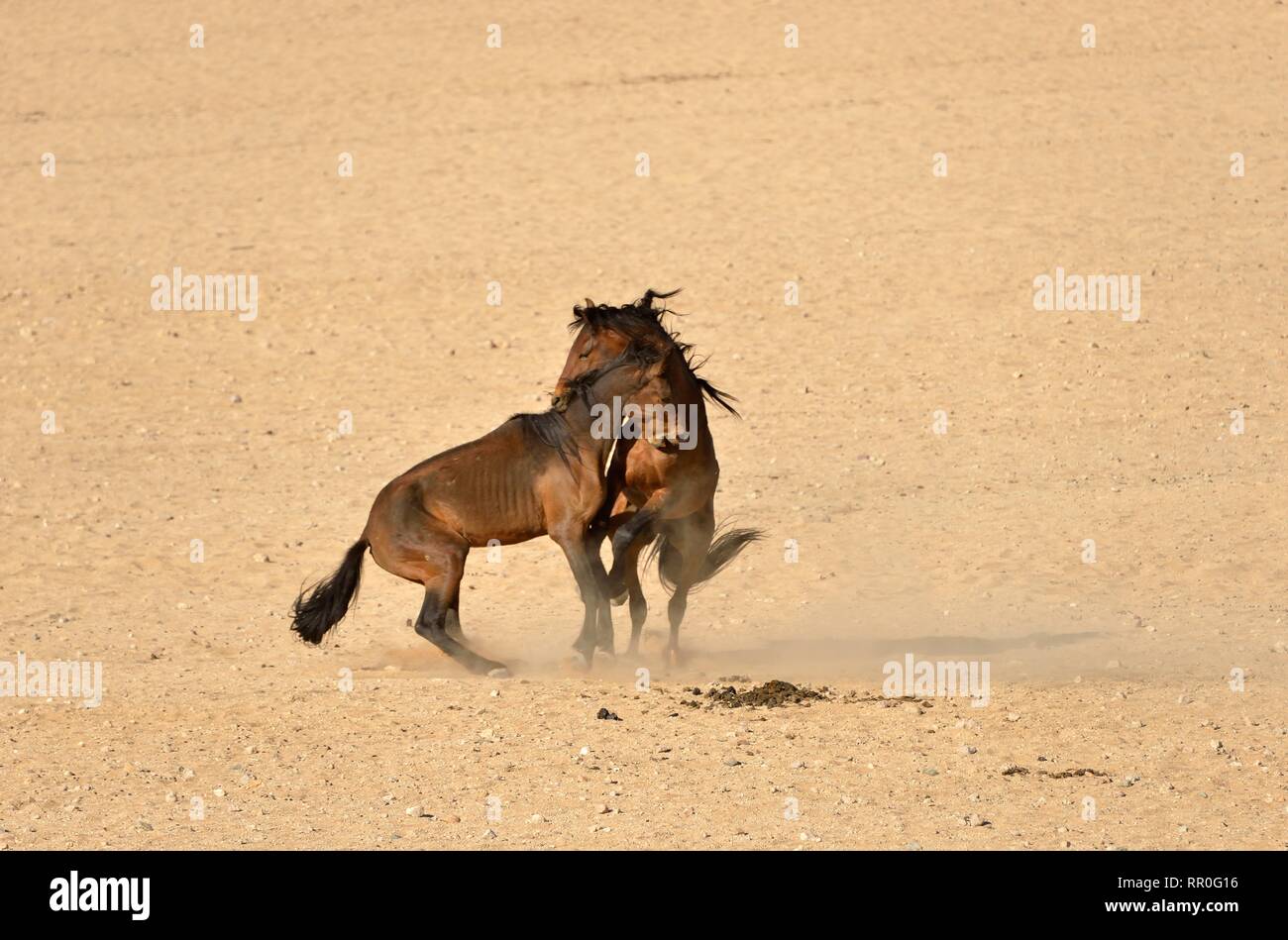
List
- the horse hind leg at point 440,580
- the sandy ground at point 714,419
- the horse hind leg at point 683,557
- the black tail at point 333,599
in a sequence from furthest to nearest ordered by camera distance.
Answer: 1. the black tail at point 333,599
2. the horse hind leg at point 683,557
3. the horse hind leg at point 440,580
4. the sandy ground at point 714,419

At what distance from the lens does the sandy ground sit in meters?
7.97

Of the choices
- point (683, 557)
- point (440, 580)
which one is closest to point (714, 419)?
point (683, 557)

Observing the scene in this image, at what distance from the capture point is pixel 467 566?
13273 millimetres

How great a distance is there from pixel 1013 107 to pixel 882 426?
34.9ft

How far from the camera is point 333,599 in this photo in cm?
1020

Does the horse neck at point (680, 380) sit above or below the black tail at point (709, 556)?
above

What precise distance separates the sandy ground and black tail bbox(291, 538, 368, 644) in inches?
11.9

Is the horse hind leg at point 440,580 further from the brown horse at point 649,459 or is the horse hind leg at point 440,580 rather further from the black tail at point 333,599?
the brown horse at point 649,459

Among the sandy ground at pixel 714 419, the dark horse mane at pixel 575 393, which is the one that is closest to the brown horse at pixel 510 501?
the dark horse mane at pixel 575 393

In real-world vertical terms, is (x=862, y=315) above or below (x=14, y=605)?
above

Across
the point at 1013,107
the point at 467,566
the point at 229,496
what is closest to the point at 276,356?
the point at 229,496

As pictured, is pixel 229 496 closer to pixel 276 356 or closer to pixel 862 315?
pixel 276 356

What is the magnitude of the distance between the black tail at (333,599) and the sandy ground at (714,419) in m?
0.30

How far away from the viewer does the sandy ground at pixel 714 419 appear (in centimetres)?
797
